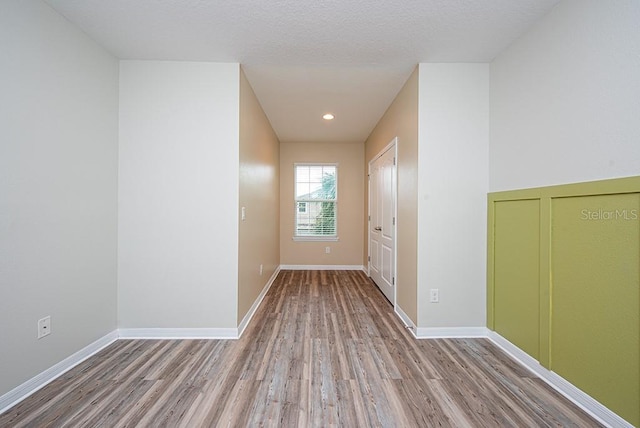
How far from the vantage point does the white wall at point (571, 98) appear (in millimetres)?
1455

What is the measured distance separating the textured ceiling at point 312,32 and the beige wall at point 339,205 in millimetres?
2545

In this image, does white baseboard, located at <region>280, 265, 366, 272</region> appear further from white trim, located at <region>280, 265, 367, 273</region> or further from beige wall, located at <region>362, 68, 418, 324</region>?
beige wall, located at <region>362, 68, 418, 324</region>

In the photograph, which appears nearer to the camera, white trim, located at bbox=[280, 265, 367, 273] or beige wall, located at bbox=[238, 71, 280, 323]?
beige wall, located at bbox=[238, 71, 280, 323]

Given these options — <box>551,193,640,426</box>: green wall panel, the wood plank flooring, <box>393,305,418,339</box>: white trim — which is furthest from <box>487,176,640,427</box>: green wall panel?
<box>393,305,418,339</box>: white trim

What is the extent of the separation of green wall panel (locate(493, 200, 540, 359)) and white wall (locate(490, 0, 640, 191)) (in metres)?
0.25

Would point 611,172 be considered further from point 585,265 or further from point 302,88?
point 302,88

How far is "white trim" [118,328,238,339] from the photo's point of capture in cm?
253

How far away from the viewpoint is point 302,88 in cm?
311

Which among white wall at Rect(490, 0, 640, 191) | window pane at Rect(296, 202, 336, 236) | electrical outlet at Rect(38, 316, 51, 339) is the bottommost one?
electrical outlet at Rect(38, 316, 51, 339)

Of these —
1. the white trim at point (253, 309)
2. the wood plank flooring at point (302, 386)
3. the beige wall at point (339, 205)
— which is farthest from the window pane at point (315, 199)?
the wood plank flooring at point (302, 386)

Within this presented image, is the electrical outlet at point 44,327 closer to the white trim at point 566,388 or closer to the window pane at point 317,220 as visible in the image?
the white trim at point 566,388

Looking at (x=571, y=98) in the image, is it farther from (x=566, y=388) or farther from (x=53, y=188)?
(x=53, y=188)

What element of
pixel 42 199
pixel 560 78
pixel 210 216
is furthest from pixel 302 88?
pixel 42 199

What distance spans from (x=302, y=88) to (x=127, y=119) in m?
1.72
